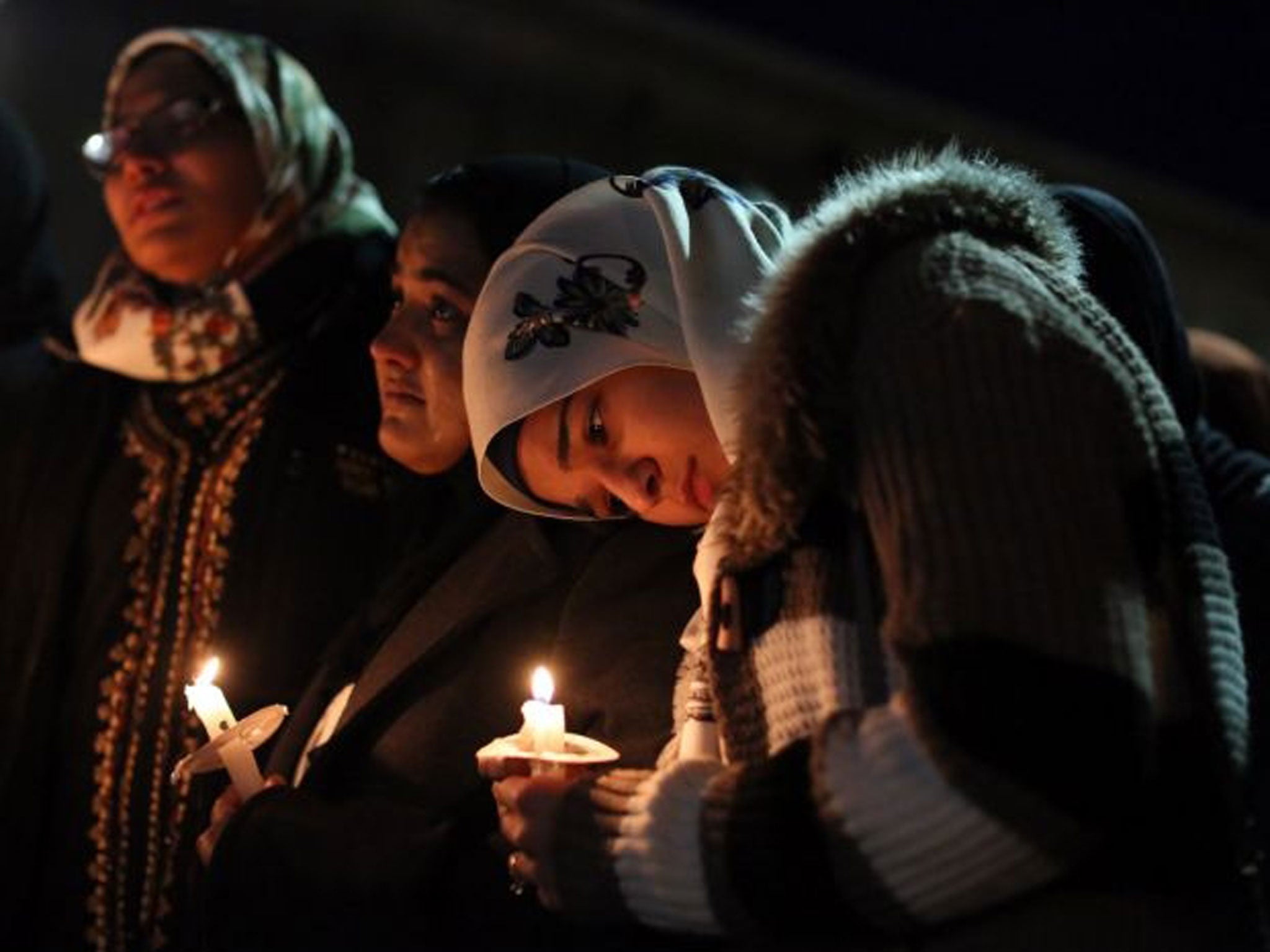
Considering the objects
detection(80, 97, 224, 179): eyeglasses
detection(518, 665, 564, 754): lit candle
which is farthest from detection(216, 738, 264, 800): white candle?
detection(80, 97, 224, 179): eyeglasses

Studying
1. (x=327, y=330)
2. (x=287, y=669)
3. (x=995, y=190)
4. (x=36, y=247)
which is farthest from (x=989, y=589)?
(x=36, y=247)

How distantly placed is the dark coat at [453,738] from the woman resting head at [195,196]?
94 cm

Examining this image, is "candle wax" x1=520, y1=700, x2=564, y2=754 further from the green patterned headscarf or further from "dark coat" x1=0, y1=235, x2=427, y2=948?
the green patterned headscarf

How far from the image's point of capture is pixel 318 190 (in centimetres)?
308

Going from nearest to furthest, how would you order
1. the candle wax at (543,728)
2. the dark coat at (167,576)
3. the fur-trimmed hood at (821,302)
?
the fur-trimmed hood at (821,302) → the candle wax at (543,728) → the dark coat at (167,576)

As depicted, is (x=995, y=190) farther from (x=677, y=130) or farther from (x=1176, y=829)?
(x=677, y=130)

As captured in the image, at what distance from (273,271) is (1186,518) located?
6.44 ft

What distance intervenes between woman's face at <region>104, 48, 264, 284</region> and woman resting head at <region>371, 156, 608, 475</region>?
26.8 inches

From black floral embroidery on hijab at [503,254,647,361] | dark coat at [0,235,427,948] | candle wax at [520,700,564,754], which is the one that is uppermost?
black floral embroidery on hijab at [503,254,647,361]

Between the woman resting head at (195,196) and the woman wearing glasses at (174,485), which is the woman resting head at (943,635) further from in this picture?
the woman resting head at (195,196)

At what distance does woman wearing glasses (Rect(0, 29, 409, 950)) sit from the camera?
2672 millimetres

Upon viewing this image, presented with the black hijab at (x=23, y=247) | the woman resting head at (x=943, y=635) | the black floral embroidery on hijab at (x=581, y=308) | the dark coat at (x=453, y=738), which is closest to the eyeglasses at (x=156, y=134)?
the black hijab at (x=23, y=247)

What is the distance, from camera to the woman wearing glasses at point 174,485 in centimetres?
267

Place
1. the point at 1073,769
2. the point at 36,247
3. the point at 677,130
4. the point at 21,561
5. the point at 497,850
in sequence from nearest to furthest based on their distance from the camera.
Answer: the point at 1073,769 < the point at 497,850 < the point at 21,561 < the point at 36,247 < the point at 677,130
